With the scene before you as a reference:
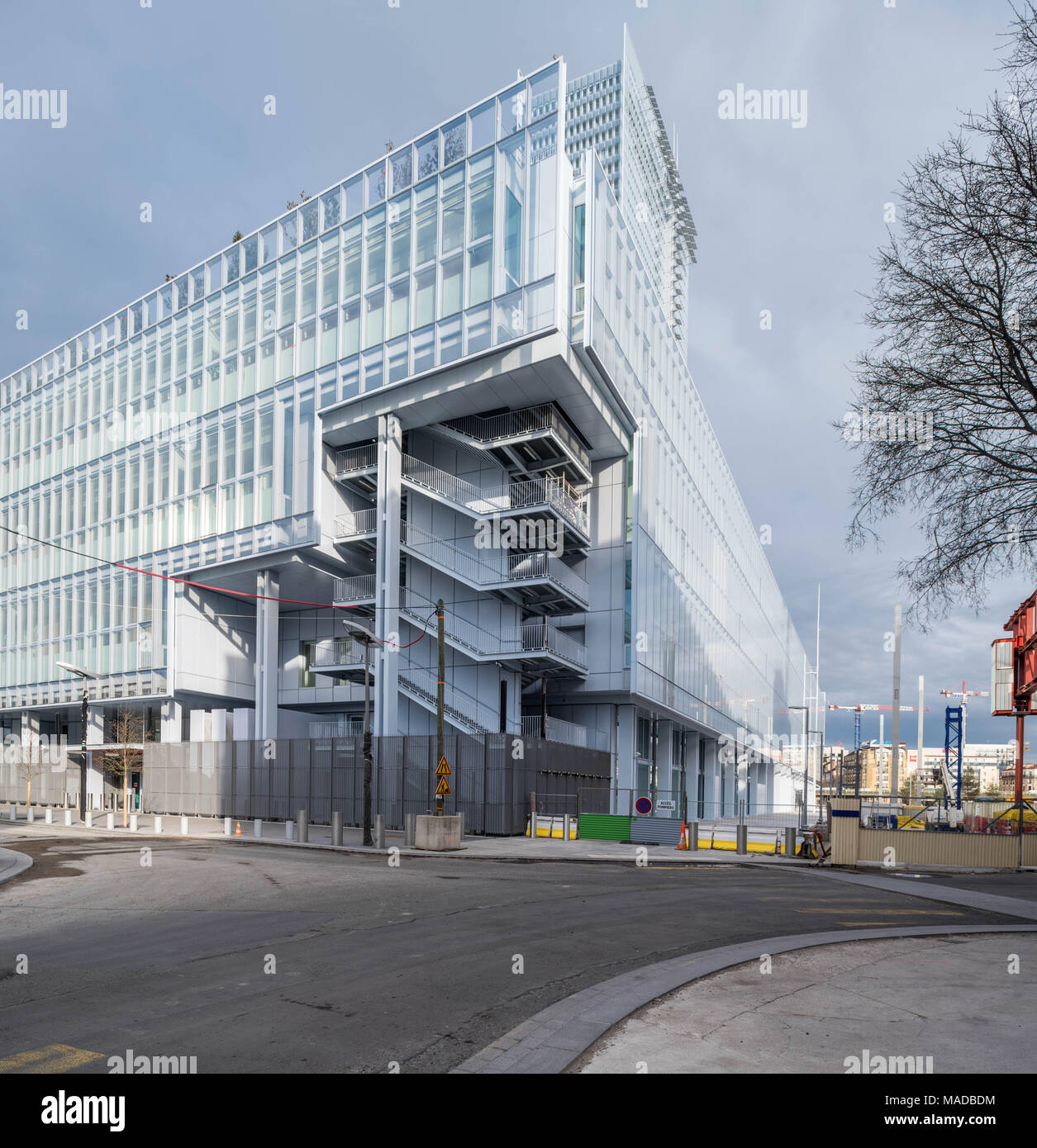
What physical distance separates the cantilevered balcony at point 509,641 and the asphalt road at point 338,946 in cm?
1958

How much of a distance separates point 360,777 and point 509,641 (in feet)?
27.6

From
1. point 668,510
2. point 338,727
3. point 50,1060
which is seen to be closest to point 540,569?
point 668,510

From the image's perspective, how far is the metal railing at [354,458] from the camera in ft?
148

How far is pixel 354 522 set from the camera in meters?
45.7

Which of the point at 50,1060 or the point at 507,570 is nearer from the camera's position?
the point at 50,1060

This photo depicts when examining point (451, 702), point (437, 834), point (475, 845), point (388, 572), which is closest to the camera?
point (437, 834)

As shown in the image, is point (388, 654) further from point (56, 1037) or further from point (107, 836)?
point (56, 1037)

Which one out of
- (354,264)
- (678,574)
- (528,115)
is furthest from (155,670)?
(528,115)

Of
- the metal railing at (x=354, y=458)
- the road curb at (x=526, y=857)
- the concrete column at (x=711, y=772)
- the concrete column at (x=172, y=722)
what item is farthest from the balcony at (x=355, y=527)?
the concrete column at (x=711, y=772)

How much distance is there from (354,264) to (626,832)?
1101 inches

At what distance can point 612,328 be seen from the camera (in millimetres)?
42094

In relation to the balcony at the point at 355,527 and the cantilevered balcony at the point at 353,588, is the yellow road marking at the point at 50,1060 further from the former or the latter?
the cantilevered balcony at the point at 353,588

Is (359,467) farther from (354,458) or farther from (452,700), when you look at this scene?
(452,700)

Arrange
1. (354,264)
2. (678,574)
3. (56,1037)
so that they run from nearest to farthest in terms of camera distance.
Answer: (56,1037), (354,264), (678,574)
